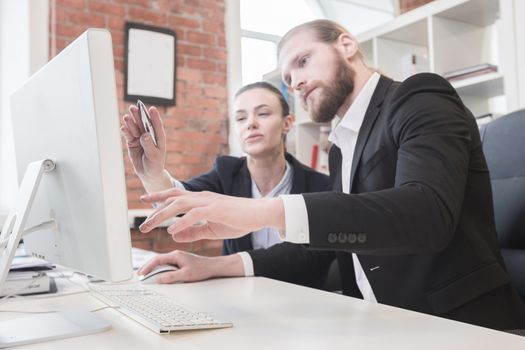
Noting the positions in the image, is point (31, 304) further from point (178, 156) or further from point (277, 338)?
point (178, 156)

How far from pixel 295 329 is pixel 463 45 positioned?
234cm

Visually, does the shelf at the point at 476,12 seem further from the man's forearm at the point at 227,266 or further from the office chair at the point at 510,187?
the man's forearm at the point at 227,266

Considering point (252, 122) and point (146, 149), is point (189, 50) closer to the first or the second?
point (252, 122)

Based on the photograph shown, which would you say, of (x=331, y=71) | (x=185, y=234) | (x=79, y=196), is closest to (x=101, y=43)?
(x=79, y=196)

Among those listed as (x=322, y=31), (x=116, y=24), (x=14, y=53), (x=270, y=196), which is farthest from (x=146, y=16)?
(x=322, y=31)

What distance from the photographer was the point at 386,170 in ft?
3.67

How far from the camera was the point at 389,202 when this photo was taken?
0.83m

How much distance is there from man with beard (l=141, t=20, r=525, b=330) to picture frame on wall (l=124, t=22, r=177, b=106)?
179 cm

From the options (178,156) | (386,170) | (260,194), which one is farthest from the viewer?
(178,156)

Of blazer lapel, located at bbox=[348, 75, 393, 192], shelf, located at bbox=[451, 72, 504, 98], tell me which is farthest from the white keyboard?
shelf, located at bbox=[451, 72, 504, 98]

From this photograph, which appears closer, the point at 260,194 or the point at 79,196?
the point at 79,196

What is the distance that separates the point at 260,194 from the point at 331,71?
692mm

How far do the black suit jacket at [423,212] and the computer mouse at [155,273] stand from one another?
464 mm

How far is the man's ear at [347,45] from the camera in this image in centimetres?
139
